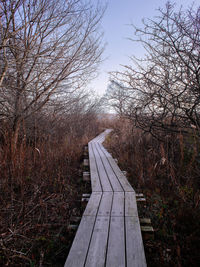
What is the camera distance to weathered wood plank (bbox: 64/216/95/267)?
136 centimetres

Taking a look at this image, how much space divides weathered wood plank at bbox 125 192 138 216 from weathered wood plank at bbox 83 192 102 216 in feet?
1.34

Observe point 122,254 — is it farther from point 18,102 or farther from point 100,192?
point 18,102

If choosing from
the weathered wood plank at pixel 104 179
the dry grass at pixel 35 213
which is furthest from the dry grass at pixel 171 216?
the dry grass at pixel 35 213

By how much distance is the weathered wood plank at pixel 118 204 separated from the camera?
6.85 feet

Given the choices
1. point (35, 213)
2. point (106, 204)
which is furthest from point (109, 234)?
point (35, 213)

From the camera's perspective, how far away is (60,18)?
371 cm

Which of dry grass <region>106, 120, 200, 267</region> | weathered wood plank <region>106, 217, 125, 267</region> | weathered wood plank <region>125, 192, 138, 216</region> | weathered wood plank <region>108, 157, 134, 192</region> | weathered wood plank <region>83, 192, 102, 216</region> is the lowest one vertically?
dry grass <region>106, 120, 200, 267</region>

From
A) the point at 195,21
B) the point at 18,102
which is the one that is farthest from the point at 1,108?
the point at 195,21

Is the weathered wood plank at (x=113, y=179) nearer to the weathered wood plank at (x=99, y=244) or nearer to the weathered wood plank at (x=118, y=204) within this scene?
the weathered wood plank at (x=118, y=204)

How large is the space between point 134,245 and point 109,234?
0.27 metres

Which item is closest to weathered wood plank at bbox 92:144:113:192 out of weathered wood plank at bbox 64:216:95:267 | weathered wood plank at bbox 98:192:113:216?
weathered wood plank at bbox 98:192:113:216

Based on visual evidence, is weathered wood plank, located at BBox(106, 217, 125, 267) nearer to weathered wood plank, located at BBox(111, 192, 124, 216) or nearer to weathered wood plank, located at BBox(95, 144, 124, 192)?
weathered wood plank, located at BBox(111, 192, 124, 216)

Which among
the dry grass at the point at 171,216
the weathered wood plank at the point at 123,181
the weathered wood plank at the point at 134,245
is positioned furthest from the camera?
the weathered wood plank at the point at 123,181

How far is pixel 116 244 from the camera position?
1547 millimetres
